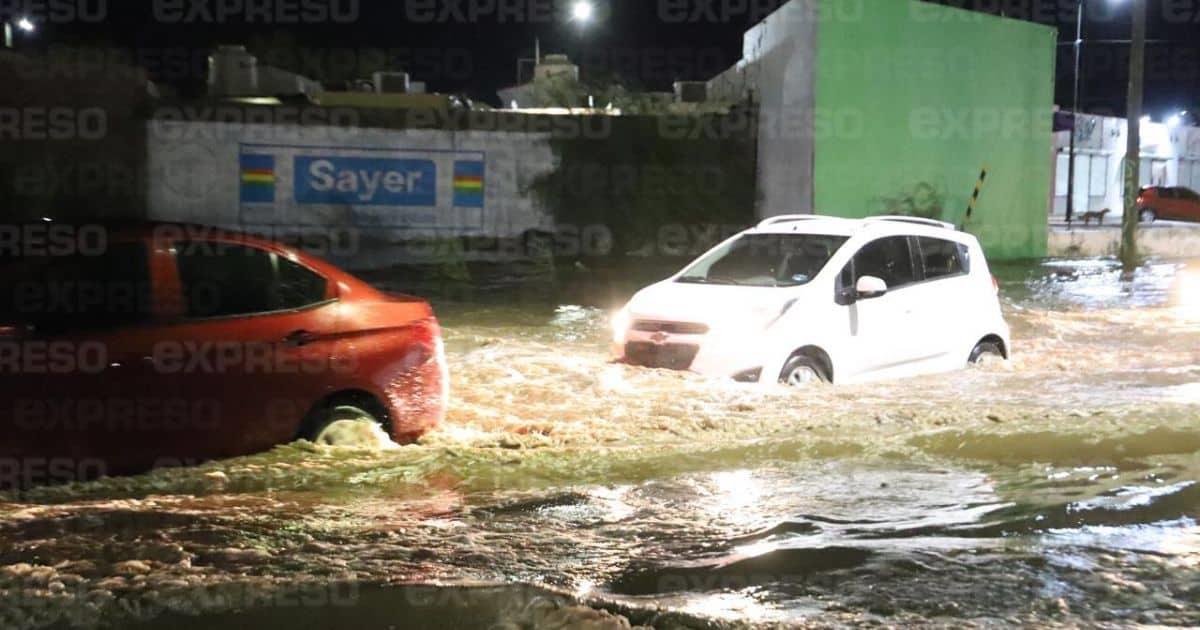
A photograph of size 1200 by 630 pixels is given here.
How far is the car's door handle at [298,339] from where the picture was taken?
6224 millimetres

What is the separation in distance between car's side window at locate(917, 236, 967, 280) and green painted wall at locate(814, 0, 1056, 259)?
9236 millimetres

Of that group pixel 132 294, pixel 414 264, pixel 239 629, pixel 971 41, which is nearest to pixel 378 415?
pixel 132 294

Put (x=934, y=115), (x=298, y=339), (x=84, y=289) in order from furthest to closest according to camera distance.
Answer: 1. (x=934, y=115)
2. (x=298, y=339)
3. (x=84, y=289)

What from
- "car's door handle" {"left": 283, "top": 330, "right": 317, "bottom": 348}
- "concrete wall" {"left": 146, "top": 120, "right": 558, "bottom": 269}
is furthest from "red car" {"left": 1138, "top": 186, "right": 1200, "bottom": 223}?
"car's door handle" {"left": 283, "top": 330, "right": 317, "bottom": 348}

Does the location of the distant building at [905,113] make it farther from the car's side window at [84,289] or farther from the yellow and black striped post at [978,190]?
the car's side window at [84,289]

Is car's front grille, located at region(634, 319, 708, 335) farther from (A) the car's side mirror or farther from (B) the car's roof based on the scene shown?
(B) the car's roof

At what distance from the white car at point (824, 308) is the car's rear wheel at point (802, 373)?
0.01 metres

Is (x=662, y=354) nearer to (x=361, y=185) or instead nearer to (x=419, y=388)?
(x=419, y=388)

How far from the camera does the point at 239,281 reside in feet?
20.7

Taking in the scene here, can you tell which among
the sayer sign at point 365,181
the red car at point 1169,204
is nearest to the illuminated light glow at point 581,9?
the sayer sign at point 365,181

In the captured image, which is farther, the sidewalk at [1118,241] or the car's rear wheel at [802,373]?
the sidewalk at [1118,241]

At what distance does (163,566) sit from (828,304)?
5556 mm

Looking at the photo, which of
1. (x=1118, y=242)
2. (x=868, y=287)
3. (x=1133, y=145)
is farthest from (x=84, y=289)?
(x=1118, y=242)

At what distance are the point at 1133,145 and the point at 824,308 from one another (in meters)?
16.2
